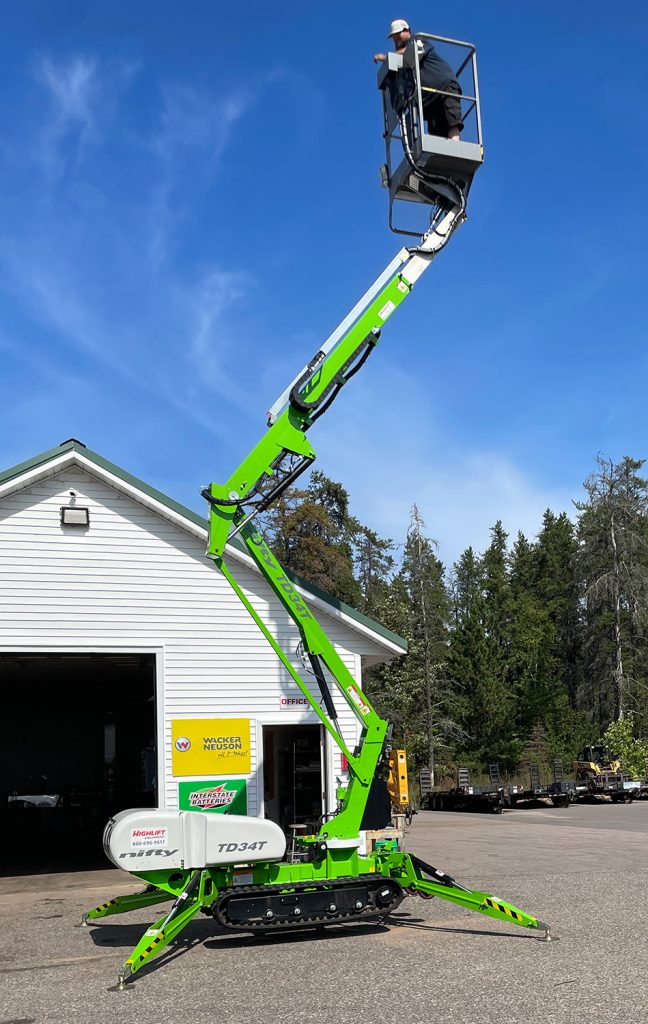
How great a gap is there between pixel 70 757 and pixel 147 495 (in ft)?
49.9

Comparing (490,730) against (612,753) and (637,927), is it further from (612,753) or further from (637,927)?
(637,927)

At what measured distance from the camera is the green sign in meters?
14.7

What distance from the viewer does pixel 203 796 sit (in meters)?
14.8

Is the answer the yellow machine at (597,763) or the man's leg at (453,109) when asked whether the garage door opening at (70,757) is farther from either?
the yellow machine at (597,763)

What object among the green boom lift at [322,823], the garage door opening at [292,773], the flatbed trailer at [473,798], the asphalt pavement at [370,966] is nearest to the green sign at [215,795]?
the asphalt pavement at [370,966]

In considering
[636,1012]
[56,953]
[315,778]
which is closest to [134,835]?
[56,953]

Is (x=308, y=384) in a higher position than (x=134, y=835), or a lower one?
higher

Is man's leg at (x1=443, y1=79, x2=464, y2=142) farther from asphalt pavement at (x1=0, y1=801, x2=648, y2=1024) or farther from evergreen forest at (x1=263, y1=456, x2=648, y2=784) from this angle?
evergreen forest at (x1=263, y1=456, x2=648, y2=784)

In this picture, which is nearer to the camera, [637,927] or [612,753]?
[637,927]

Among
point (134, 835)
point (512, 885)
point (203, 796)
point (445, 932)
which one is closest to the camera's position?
point (134, 835)

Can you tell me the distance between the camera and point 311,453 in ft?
35.4

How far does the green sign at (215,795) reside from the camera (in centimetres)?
1471

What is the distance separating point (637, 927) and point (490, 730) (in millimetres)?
50509

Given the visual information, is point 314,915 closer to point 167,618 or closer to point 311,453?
point 311,453
